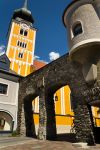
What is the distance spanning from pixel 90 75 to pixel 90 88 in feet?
2.68

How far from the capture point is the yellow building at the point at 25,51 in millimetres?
25625

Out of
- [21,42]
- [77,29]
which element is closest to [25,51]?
[21,42]

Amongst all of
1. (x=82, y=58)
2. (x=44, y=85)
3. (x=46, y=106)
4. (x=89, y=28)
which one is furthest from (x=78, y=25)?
(x=46, y=106)

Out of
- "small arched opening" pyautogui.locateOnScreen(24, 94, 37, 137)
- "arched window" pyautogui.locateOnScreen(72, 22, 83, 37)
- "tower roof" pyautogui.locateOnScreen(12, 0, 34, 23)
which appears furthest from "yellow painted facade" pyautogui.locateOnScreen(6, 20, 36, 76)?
"arched window" pyautogui.locateOnScreen(72, 22, 83, 37)

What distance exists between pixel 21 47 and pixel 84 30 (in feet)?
92.7

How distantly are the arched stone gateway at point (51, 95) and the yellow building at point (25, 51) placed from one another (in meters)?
A: 8.14

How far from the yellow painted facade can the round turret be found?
2268cm

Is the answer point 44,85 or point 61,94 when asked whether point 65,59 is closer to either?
point 44,85

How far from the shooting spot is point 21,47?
3672cm

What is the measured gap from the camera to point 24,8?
44625 mm

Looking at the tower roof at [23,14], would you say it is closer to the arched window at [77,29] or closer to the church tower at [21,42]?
the church tower at [21,42]

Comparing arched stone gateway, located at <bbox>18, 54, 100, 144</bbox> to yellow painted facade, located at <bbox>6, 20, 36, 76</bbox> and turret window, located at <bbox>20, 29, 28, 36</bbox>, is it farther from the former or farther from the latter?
turret window, located at <bbox>20, 29, 28, 36</bbox>

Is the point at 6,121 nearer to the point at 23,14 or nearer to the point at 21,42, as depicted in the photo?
the point at 21,42

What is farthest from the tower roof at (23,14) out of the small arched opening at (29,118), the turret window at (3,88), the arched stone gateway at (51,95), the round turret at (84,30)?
the round turret at (84,30)
